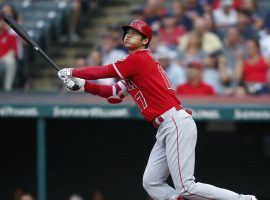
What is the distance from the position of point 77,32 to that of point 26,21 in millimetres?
770

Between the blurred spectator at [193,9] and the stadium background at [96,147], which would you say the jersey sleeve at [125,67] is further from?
the blurred spectator at [193,9]

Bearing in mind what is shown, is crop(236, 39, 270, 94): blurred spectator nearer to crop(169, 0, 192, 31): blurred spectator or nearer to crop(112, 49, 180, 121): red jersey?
crop(169, 0, 192, 31): blurred spectator

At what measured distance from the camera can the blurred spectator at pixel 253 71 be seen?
36.4 ft

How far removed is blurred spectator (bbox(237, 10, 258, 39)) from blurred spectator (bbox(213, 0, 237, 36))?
0.84ft

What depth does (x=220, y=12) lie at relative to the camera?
12602 millimetres

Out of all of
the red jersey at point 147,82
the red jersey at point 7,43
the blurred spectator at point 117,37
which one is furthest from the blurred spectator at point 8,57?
the red jersey at point 147,82

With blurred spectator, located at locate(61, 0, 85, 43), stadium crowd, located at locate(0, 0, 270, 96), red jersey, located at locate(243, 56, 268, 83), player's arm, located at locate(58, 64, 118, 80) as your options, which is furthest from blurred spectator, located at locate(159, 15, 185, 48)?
player's arm, located at locate(58, 64, 118, 80)

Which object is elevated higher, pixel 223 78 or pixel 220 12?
pixel 220 12

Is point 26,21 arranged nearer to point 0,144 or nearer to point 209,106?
point 0,144

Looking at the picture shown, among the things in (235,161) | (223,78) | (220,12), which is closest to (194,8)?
(220,12)

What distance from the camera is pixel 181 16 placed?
12.6 metres

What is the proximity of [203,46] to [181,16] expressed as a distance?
880mm

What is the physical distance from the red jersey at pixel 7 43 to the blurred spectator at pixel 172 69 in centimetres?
205

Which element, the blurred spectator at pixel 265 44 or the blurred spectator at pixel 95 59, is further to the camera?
the blurred spectator at pixel 95 59
